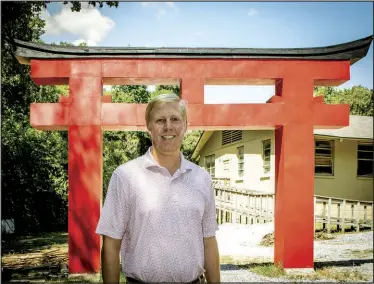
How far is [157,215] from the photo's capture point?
2.23 metres

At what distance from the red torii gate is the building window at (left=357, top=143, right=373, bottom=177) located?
9166 millimetres

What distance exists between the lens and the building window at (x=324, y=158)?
14820 mm

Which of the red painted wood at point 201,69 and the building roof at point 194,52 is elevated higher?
the building roof at point 194,52

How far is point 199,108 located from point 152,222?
15.0ft

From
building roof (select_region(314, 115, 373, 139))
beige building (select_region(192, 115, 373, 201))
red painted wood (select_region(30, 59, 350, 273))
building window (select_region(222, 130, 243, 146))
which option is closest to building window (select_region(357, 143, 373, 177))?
beige building (select_region(192, 115, 373, 201))

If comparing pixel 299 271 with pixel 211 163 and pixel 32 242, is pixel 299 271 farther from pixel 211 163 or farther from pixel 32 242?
pixel 211 163

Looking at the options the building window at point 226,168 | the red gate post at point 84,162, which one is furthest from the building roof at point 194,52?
the building window at point 226,168

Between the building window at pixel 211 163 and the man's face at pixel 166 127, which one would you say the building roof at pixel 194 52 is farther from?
the building window at pixel 211 163

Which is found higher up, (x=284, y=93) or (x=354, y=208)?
(x=284, y=93)

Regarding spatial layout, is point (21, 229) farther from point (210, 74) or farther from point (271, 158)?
point (210, 74)

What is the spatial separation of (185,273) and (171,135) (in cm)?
78

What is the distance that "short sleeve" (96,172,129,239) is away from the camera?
2230mm

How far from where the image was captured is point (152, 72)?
686cm

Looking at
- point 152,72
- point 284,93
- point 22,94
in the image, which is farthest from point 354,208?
point 22,94
